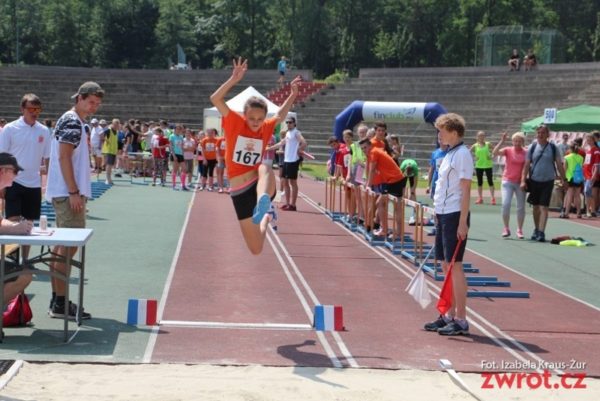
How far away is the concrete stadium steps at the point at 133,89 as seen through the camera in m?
47.8

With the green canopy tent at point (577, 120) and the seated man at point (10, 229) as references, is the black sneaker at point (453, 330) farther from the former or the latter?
the green canopy tent at point (577, 120)

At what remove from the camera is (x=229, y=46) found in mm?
83750

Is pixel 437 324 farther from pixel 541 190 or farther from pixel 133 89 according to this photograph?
pixel 133 89

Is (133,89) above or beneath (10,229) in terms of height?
above

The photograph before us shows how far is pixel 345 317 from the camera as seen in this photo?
28.5 ft

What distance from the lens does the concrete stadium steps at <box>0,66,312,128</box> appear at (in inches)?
1882

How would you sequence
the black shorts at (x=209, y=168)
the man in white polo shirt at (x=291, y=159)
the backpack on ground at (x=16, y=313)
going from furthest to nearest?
the black shorts at (x=209, y=168) < the man in white polo shirt at (x=291, y=159) < the backpack on ground at (x=16, y=313)

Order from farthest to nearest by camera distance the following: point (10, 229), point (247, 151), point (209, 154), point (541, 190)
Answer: point (209, 154) < point (541, 190) < point (247, 151) < point (10, 229)

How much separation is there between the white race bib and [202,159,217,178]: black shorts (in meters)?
17.4

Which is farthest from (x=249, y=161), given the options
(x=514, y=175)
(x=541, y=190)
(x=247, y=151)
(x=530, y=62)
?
(x=530, y=62)

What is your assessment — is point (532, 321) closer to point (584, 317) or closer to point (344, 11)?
point (584, 317)

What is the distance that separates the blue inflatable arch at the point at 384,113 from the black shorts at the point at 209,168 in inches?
135

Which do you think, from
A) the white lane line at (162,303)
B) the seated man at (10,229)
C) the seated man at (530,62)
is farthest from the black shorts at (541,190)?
the seated man at (530,62)

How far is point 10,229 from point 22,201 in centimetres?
277
